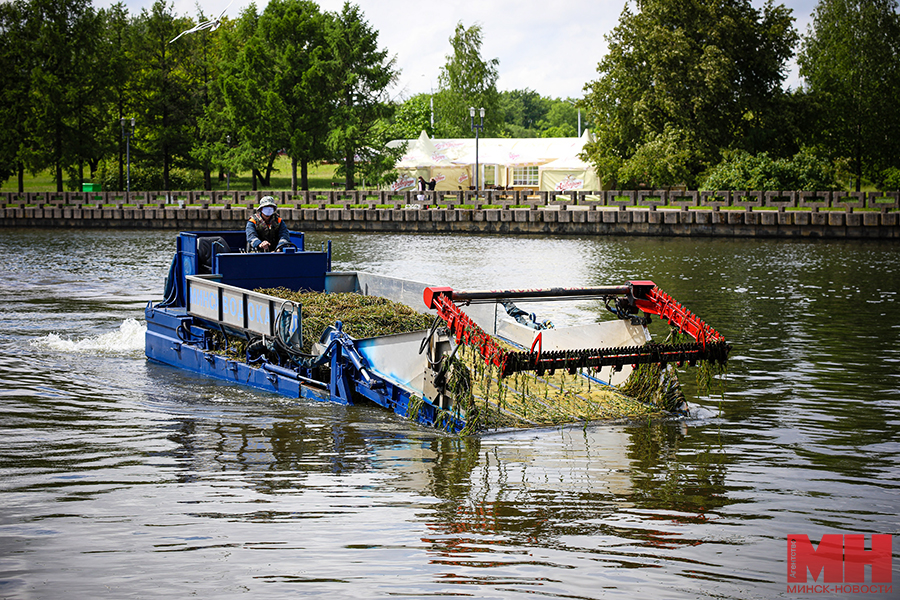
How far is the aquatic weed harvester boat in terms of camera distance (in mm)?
9445

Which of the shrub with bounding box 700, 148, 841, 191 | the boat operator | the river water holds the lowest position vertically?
the river water

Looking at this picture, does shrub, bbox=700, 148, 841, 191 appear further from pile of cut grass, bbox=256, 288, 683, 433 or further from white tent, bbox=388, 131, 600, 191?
pile of cut grass, bbox=256, 288, 683, 433

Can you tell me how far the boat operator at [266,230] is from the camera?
539 inches

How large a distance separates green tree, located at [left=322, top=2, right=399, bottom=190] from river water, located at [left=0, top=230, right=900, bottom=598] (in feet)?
154

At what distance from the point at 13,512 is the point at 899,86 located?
6203 cm

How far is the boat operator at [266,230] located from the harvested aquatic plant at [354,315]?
3.75ft

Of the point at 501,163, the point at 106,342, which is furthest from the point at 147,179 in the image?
the point at 106,342

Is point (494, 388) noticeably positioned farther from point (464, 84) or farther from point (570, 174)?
point (464, 84)

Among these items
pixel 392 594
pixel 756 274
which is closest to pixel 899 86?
pixel 756 274

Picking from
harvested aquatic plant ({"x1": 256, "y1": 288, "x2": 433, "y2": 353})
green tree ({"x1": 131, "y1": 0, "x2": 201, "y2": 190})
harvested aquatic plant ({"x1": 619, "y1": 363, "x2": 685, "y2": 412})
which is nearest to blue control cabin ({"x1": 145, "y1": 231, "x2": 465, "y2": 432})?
harvested aquatic plant ({"x1": 256, "y1": 288, "x2": 433, "y2": 353})

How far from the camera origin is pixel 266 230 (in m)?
14.1

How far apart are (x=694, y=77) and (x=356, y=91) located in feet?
80.9

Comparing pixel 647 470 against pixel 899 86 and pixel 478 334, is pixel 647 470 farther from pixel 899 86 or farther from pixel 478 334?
pixel 899 86

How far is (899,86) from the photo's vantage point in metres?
57.7
